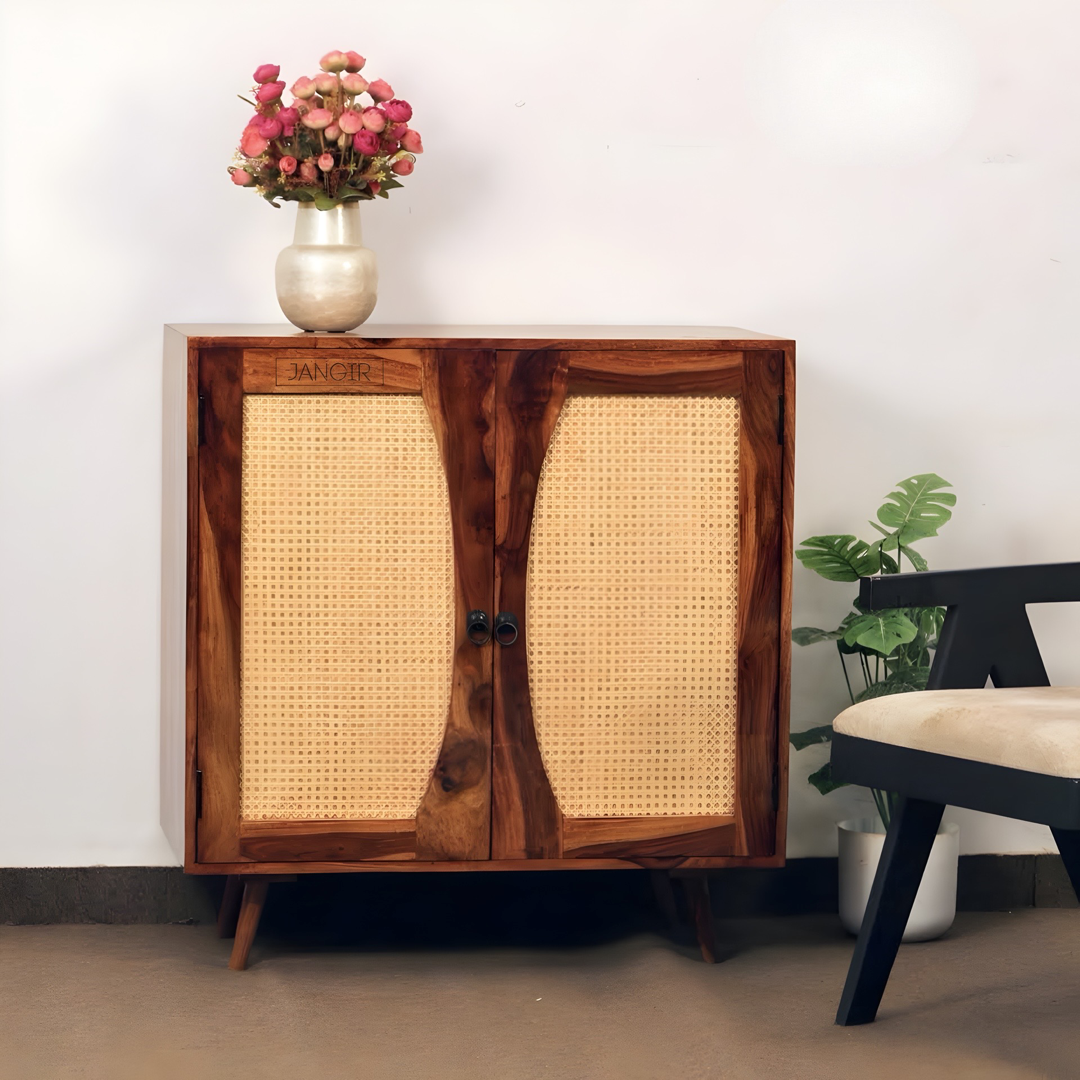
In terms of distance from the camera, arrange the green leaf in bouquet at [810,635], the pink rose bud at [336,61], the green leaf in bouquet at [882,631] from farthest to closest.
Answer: the green leaf in bouquet at [810,635] < the green leaf in bouquet at [882,631] < the pink rose bud at [336,61]

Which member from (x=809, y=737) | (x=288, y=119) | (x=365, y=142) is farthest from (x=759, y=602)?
(x=288, y=119)

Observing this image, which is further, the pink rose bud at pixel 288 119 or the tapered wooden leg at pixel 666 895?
the tapered wooden leg at pixel 666 895

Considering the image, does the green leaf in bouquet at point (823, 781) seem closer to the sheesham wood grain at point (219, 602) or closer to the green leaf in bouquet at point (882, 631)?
the green leaf in bouquet at point (882, 631)

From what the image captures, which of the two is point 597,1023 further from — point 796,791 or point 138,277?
point 138,277

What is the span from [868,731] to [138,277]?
150 cm

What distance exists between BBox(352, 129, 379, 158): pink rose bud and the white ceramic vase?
0.36 ft

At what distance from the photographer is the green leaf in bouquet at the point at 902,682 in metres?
2.33

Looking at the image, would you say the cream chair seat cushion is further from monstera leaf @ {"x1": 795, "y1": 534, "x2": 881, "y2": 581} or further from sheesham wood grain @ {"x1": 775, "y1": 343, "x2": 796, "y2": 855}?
monstera leaf @ {"x1": 795, "y1": 534, "x2": 881, "y2": 581}

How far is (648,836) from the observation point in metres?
2.11

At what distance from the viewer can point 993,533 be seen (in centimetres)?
261

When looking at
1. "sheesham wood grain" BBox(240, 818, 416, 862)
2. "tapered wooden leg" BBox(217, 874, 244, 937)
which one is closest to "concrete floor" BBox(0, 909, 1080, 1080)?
"tapered wooden leg" BBox(217, 874, 244, 937)

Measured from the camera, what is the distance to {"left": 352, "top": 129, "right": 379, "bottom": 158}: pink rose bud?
6.77 feet

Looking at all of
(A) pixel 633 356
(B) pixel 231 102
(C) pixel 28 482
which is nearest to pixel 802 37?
(A) pixel 633 356

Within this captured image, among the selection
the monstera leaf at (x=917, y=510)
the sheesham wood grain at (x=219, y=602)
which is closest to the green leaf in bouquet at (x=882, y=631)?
the monstera leaf at (x=917, y=510)
